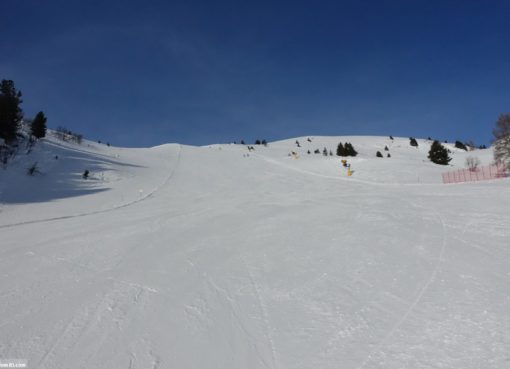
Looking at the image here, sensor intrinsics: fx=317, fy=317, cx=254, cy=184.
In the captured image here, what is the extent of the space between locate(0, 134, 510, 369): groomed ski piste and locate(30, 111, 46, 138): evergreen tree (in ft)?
60.9

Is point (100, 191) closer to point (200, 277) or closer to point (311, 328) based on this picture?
point (200, 277)

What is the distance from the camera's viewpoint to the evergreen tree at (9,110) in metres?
22.3

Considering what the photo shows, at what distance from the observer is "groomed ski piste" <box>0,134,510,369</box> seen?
4.14m

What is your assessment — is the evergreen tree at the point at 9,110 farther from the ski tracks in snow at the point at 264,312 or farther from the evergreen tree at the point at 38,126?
the ski tracks in snow at the point at 264,312

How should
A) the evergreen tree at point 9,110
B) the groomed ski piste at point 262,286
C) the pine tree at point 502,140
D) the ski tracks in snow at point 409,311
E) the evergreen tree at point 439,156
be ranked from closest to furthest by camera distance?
1. the ski tracks in snow at point 409,311
2. the groomed ski piste at point 262,286
3. the evergreen tree at point 9,110
4. the pine tree at point 502,140
5. the evergreen tree at point 439,156

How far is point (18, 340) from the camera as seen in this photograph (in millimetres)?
4352

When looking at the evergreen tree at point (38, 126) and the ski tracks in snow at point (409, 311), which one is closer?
the ski tracks in snow at point (409, 311)

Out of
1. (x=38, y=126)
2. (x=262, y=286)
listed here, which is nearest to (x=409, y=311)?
(x=262, y=286)

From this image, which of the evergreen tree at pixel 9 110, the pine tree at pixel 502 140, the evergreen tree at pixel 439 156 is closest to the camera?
the evergreen tree at pixel 9 110

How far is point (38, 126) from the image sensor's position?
2911 cm

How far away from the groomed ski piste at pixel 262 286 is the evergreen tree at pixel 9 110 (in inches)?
478

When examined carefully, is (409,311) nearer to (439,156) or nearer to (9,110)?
(9,110)

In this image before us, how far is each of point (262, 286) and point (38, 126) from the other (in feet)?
103

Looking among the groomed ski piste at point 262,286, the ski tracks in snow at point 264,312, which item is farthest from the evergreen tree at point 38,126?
the ski tracks in snow at point 264,312
